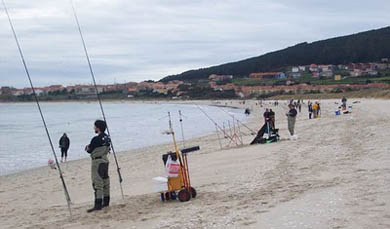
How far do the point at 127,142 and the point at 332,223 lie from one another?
2339 centimetres

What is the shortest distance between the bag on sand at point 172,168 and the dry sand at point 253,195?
1.62 feet

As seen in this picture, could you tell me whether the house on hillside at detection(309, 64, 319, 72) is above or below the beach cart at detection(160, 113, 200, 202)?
below

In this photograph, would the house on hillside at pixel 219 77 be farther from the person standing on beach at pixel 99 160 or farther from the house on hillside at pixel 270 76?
the person standing on beach at pixel 99 160

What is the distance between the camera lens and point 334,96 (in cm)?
8088

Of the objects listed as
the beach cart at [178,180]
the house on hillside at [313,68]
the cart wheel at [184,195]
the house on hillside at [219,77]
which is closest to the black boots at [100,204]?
the beach cart at [178,180]

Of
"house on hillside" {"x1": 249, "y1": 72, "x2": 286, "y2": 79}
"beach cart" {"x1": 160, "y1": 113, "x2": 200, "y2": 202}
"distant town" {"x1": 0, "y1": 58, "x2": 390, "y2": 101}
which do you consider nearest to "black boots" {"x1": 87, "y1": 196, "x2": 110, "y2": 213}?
"beach cart" {"x1": 160, "y1": 113, "x2": 200, "y2": 202}

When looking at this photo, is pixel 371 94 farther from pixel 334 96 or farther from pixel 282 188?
pixel 282 188

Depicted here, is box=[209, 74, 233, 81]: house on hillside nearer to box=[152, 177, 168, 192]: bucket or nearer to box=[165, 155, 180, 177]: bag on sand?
box=[152, 177, 168, 192]: bucket

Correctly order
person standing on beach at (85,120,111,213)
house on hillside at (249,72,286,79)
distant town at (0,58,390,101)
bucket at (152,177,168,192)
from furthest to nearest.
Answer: house on hillside at (249,72,286,79) → distant town at (0,58,390,101) → bucket at (152,177,168,192) → person standing on beach at (85,120,111,213)

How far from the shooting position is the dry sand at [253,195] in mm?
5891

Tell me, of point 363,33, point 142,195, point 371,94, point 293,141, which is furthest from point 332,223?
point 363,33

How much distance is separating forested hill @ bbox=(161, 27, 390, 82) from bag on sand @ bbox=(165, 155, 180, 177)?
157518mm

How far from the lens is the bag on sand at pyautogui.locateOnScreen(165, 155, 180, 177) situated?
26.4ft

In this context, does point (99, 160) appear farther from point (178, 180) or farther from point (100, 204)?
point (178, 180)
